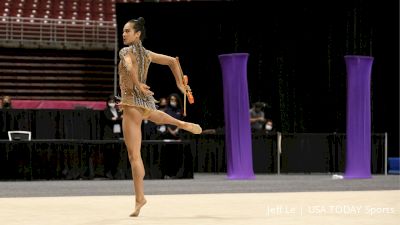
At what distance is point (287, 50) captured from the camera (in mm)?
16000

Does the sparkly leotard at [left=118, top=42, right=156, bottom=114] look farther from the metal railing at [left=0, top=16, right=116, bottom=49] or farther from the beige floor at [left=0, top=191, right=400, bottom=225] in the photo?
the metal railing at [left=0, top=16, right=116, bottom=49]

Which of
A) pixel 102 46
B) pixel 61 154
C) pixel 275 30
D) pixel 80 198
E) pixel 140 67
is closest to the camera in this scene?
pixel 140 67

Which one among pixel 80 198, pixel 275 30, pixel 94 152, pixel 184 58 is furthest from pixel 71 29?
→ pixel 80 198

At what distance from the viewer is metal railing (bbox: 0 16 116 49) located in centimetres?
1900

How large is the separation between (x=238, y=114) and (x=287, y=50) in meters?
3.79

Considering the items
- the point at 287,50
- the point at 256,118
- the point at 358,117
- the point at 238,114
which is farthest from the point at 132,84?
the point at 287,50

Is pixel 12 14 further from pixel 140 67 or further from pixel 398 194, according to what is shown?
pixel 140 67

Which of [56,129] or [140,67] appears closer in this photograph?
[140,67]

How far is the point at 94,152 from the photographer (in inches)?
497

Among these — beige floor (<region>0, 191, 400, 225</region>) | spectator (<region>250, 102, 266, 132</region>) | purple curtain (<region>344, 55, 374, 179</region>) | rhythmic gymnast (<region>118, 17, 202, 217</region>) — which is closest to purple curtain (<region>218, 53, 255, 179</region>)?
purple curtain (<region>344, 55, 374, 179</region>)

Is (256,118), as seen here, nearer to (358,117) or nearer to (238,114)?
(238,114)

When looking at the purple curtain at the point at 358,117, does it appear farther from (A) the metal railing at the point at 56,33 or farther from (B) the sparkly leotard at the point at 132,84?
(A) the metal railing at the point at 56,33

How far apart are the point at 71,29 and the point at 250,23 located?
242 inches

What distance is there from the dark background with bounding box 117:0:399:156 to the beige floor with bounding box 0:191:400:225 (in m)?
7.80
